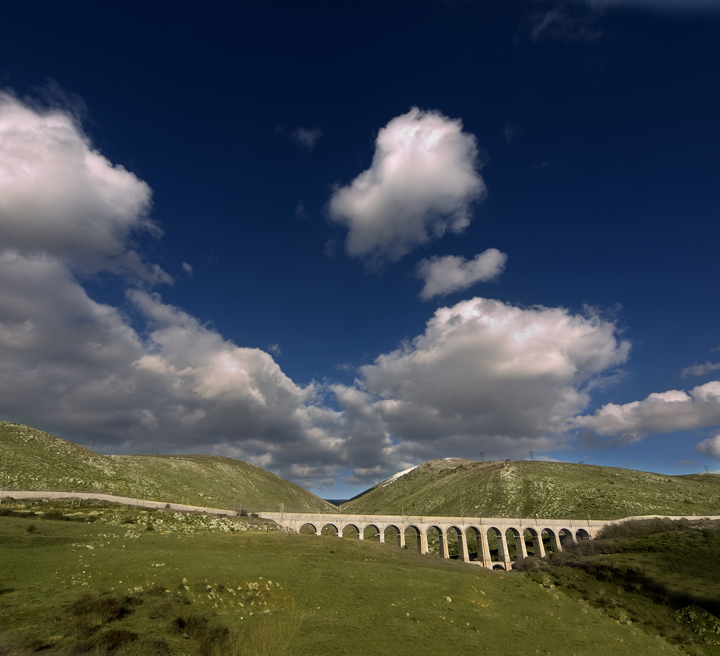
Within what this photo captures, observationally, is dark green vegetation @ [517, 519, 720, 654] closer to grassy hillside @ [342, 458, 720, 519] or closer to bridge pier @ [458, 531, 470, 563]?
bridge pier @ [458, 531, 470, 563]

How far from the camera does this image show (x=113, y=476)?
99500 mm

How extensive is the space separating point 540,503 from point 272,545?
10354 cm

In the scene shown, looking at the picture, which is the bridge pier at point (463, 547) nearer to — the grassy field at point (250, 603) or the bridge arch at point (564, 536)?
the bridge arch at point (564, 536)

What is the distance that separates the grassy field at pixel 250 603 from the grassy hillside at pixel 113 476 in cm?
3704

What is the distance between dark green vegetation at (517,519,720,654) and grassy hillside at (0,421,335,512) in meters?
86.9

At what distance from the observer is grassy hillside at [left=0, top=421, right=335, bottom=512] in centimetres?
8000

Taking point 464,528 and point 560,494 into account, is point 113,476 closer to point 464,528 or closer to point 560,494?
point 464,528

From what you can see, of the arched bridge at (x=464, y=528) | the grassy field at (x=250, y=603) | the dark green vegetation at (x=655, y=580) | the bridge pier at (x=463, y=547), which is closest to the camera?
the grassy field at (x=250, y=603)

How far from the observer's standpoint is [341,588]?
34531 millimetres

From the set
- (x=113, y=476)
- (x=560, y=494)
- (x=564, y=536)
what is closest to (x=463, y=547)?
(x=564, y=536)

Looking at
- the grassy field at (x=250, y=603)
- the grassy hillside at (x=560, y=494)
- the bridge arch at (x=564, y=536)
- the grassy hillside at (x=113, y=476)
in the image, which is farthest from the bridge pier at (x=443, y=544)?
the grassy hillside at (x=113, y=476)

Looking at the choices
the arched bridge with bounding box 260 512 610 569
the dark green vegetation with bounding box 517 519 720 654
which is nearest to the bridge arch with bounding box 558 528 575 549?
the arched bridge with bounding box 260 512 610 569

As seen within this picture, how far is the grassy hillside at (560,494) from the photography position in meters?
110

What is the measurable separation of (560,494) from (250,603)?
124 m
